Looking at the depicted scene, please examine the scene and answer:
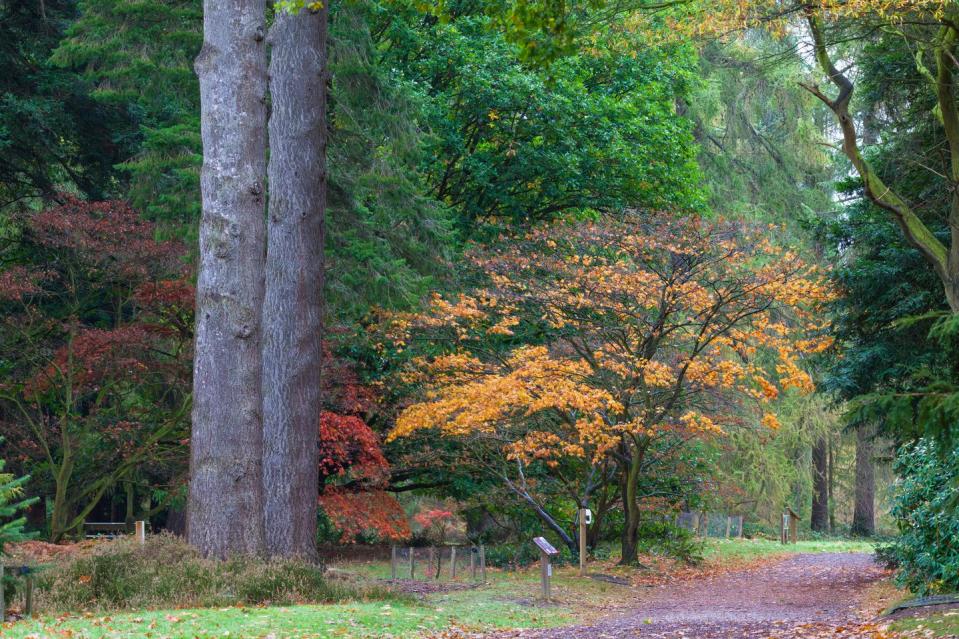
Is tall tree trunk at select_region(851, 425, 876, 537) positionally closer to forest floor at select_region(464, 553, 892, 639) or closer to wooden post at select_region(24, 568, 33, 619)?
forest floor at select_region(464, 553, 892, 639)

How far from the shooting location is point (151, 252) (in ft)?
56.7

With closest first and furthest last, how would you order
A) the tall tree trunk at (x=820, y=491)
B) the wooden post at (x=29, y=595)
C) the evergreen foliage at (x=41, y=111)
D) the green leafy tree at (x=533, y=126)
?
the wooden post at (x=29, y=595)
the evergreen foliage at (x=41, y=111)
the green leafy tree at (x=533, y=126)
the tall tree trunk at (x=820, y=491)

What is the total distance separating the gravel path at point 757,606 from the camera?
34.2 feet

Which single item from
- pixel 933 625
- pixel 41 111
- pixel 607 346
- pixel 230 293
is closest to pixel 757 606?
pixel 933 625

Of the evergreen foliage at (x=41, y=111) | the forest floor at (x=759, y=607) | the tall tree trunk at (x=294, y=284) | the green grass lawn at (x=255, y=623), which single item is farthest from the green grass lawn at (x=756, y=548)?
the evergreen foliage at (x=41, y=111)

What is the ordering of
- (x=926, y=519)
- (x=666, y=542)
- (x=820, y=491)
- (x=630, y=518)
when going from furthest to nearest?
1. (x=820, y=491)
2. (x=666, y=542)
3. (x=630, y=518)
4. (x=926, y=519)

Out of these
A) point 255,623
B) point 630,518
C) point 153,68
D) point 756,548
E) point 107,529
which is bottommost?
point 756,548

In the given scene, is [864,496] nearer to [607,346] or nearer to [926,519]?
[607,346]

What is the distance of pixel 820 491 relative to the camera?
37.5 m

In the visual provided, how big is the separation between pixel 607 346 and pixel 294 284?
7445mm

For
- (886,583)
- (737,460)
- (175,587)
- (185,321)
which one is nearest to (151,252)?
(185,321)

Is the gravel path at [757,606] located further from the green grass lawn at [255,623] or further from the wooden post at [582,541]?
the wooden post at [582,541]

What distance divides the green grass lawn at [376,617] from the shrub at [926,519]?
4.03m

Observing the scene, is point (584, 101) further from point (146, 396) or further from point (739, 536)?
point (739, 536)
